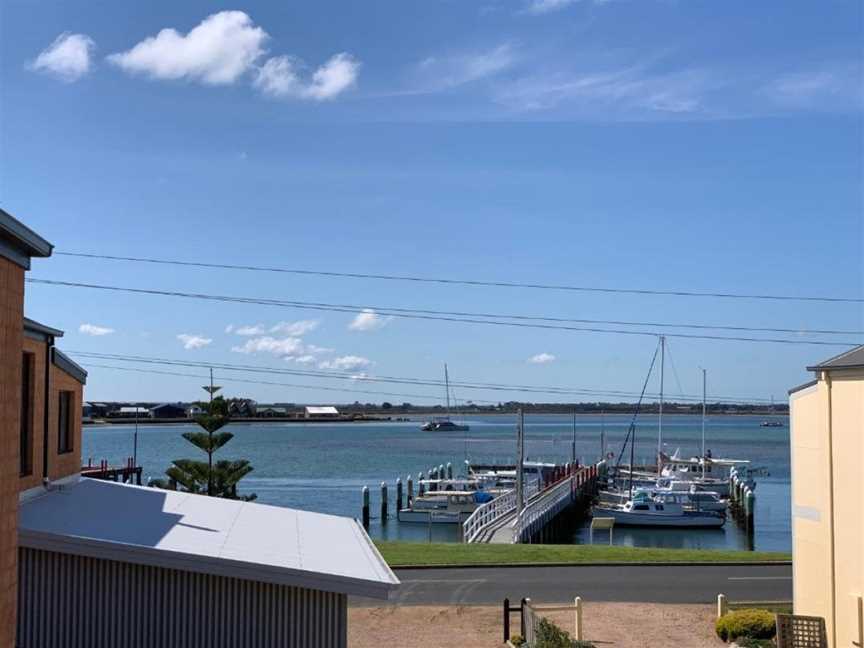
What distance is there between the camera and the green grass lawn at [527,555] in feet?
101

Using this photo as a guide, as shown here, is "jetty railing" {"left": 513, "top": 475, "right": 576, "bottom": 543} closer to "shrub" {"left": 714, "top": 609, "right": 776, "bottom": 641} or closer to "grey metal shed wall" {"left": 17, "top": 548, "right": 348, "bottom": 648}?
"shrub" {"left": 714, "top": 609, "right": 776, "bottom": 641}

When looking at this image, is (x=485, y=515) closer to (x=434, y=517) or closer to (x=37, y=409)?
(x=434, y=517)

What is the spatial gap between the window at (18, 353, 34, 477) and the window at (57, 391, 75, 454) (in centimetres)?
346

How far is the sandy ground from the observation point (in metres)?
20.6

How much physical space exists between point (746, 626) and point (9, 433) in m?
15.7

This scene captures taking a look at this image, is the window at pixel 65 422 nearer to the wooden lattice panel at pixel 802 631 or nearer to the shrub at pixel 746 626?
the shrub at pixel 746 626

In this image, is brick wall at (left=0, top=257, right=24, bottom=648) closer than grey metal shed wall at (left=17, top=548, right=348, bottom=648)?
Yes

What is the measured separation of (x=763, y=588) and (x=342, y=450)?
12798 cm

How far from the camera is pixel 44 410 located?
65.4ft

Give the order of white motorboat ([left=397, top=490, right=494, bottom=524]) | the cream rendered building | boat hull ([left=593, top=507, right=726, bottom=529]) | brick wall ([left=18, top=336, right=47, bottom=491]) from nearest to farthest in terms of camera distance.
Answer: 1. brick wall ([left=18, top=336, right=47, bottom=491])
2. the cream rendered building
3. boat hull ([left=593, top=507, right=726, bottom=529])
4. white motorboat ([left=397, top=490, right=494, bottom=524])

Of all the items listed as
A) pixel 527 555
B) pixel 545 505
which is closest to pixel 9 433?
pixel 527 555

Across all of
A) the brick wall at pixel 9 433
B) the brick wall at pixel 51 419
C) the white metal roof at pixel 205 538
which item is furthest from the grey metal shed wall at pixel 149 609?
the brick wall at pixel 51 419

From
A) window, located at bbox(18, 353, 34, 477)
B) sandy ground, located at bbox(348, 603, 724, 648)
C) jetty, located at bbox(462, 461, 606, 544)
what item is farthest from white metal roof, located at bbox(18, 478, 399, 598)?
jetty, located at bbox(462, 461, 606, 544)

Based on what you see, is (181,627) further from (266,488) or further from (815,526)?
(266,488)
